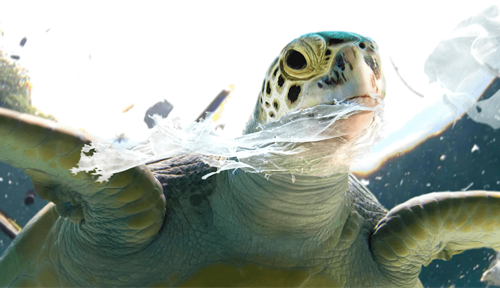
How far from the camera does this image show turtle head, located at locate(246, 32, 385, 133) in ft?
1.75

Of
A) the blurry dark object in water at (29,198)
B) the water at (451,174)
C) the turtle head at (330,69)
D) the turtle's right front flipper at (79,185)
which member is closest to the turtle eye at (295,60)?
the turtle head at (330,69)

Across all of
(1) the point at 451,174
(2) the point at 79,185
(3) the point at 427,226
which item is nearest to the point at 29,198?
(2) the point at 79,185

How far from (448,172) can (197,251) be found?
5773 millimetres

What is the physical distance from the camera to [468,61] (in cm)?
132

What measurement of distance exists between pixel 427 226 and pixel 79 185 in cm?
124

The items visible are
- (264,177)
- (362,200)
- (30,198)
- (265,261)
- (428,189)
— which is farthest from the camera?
(30,198)

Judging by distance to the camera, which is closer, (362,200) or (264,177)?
(264,177)

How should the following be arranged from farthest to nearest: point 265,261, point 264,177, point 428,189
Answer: point 428,189 < point 265,261 < point 264,177

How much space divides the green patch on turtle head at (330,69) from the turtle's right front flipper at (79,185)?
1.92 feet

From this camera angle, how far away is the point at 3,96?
4773mm

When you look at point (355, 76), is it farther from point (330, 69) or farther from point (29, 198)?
point (29, 198)

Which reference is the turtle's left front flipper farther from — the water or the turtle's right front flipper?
the water

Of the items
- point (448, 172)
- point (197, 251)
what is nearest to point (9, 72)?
point (197, 251)

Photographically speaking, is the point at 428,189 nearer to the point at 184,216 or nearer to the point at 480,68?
the point at 480,68
